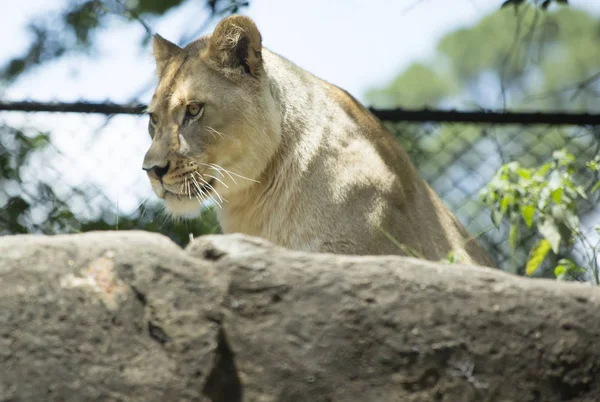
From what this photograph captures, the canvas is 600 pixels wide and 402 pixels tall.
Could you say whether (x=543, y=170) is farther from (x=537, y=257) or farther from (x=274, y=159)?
(x=274, y=159)

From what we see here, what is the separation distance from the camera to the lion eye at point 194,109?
4.25 metres

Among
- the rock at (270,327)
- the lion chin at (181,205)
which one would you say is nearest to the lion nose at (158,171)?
the lion chin at (181,205)

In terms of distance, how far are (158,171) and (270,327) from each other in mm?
1995

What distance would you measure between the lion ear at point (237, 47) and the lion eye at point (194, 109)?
262 millimetres

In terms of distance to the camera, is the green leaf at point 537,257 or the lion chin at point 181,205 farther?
the lion chin at point 181,205

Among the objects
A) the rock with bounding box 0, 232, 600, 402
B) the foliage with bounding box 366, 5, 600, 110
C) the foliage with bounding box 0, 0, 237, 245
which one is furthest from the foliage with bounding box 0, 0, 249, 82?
the foliage with bounding box 366, 5, 600, 110

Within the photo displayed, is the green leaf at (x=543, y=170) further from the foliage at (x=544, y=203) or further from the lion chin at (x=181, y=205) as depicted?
the lion chin at (x=181, y=205)

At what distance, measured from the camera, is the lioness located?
4090mm

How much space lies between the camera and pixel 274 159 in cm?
431

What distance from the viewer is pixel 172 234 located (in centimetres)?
536

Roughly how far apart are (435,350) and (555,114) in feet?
11.9

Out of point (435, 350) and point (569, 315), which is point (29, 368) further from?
point (569, 315)

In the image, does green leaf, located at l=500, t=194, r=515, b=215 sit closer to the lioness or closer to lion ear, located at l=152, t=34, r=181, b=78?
the lioness

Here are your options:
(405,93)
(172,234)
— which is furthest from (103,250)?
(405,93)
